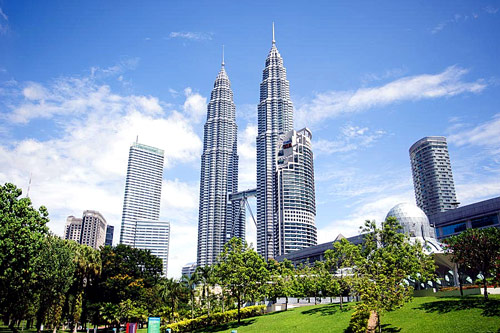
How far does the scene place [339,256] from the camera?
53188 millimetres

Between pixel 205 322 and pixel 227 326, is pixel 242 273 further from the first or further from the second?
pixel 205 322

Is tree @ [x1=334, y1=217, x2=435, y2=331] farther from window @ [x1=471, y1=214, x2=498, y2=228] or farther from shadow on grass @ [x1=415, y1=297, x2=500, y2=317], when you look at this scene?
window @ [x1=471, y1=214, x2=498, y2=228]

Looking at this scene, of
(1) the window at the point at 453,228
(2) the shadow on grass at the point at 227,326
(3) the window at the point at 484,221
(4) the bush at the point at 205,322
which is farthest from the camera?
(1) the window at the point at 453,228

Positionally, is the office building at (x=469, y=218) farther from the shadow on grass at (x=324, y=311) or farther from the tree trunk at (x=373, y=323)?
the tree trunk at (x=373, y=323)

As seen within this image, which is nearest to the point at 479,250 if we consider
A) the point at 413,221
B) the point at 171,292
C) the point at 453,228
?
the point at 413,221

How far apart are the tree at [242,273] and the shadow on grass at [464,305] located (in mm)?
25635

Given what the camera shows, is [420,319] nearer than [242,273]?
Yes

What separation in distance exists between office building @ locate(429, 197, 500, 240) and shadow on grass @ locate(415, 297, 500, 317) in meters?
75.7

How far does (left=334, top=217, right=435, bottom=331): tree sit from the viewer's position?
1368 inches

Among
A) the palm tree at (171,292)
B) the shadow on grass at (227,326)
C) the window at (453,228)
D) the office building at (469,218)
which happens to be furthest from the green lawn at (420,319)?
the window at (453,228)

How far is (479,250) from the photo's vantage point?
42594 millimetres

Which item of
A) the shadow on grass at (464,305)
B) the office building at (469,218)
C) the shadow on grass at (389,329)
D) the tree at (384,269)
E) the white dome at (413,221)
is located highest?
the office building at (469,218)

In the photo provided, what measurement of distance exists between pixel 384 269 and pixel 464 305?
9.11m

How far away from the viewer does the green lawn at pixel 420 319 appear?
32.8 metres
